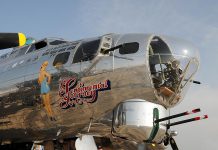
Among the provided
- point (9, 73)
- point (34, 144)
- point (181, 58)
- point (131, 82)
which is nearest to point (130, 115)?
point (131, 82)

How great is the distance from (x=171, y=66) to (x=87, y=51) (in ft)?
7.06

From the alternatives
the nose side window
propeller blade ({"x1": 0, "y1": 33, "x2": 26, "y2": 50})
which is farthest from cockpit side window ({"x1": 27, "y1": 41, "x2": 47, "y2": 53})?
the nose side window

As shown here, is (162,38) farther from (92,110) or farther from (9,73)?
(9,73)

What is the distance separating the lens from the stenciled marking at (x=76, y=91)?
9.08 metres

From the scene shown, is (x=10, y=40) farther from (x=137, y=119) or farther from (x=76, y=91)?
(x=137, y=119)

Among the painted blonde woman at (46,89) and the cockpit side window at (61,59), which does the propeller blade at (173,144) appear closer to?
the painted blonde woman at (46,89)

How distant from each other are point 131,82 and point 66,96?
1826 mm

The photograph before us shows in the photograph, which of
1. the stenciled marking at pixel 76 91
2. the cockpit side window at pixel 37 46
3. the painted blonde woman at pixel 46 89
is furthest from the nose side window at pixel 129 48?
the cockpit side window at pixel 37 46

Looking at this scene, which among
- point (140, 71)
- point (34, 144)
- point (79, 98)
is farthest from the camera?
point (34, 144)

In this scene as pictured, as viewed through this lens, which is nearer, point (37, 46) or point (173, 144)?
point (173, 144)

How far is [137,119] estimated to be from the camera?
28.8 ft

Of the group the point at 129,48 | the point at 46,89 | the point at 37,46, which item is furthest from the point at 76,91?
the point at 37,46

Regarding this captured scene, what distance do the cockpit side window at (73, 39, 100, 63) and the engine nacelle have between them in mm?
1578

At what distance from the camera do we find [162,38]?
9.67m
